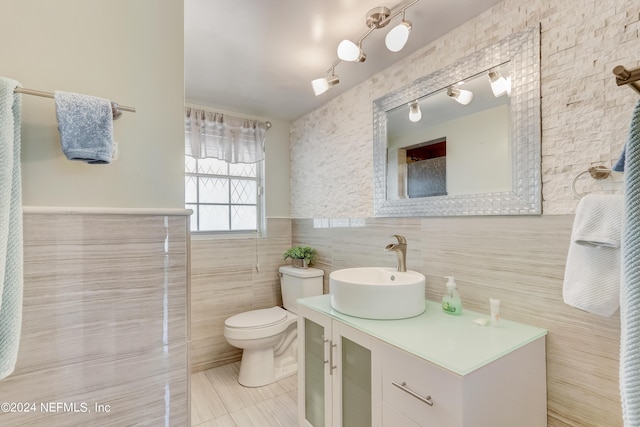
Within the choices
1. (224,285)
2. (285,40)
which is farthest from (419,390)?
(224,285)

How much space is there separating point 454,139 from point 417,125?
0.26m

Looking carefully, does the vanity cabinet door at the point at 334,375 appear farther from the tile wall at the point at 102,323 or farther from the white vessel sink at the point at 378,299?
the tile wall at the point at 102,323

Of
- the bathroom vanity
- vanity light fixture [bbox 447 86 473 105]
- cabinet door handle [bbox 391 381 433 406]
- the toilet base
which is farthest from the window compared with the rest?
cabinet door handle [bbox 391 381 433 406]

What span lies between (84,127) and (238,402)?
191 centimetres

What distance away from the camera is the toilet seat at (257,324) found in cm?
201

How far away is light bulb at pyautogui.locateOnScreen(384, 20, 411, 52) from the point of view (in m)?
1.26

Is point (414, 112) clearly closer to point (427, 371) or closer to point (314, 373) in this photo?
point (427, 371)

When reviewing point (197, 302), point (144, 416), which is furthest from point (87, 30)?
point (197, 302)

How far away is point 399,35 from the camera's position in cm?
128

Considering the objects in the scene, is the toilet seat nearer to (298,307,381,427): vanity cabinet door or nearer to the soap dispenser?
(298,307,381,427): vanity cabinet door

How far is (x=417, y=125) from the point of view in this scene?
1.67 m

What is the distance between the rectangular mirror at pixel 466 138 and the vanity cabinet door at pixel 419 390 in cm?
78

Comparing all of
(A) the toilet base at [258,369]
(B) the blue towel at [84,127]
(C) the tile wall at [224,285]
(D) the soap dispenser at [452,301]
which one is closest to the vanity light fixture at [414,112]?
(D) the soap dispenser at [452,301]

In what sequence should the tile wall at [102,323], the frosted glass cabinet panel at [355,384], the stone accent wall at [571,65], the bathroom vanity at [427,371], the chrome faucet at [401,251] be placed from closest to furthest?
the tile wall at [102,323]
the bathroom vanity at [427,371]
the stone accent wall at [571,65]
the frosted glass cabinet panel at [355,384]
the chrome faucet at [401,251]
